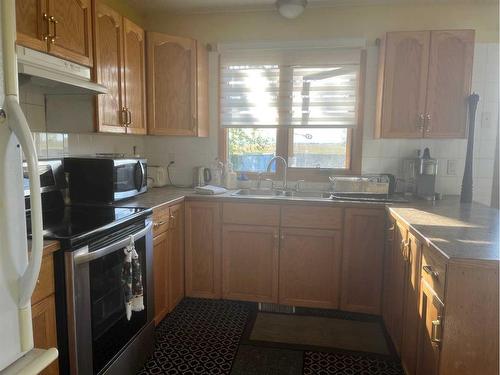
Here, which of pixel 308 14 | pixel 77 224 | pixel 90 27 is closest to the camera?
pixel 77 224

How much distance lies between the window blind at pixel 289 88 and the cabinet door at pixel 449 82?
58 cm

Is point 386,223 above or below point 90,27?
below

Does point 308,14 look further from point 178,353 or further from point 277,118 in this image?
point 178,353

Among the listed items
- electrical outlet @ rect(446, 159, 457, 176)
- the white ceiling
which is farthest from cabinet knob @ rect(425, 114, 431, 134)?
the white ceiling

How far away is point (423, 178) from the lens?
107 inches

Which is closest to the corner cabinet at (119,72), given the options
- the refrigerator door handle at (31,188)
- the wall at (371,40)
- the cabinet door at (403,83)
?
the wall at (371,40)

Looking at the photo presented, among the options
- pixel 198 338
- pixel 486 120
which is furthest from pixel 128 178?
pixel 486 120

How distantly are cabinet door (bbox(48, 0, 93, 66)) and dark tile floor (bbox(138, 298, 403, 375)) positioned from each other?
1702mm

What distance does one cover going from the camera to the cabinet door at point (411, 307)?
1718 mm

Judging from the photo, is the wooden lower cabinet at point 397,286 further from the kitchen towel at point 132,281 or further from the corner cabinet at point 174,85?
the corner cabinet at point 174,85

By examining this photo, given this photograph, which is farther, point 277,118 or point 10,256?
point 277,118

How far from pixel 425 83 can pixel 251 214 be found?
4.99ft

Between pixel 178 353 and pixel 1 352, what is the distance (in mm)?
1435

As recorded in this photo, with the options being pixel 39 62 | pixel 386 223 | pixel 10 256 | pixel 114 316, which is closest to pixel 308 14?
pixel 386 223
